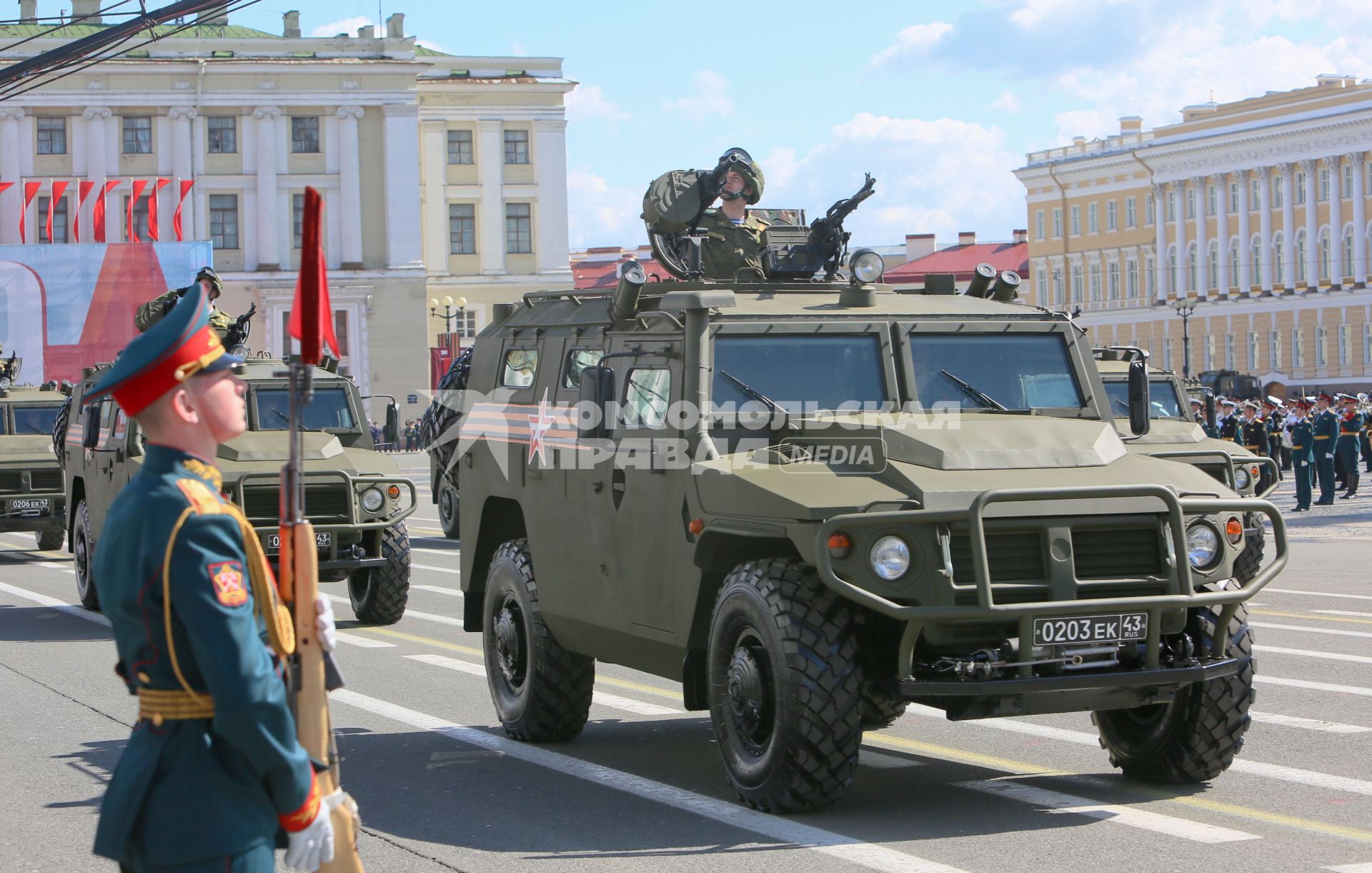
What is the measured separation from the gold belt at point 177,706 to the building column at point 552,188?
94422 millimetres

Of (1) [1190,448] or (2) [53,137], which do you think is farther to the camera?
(2) [53,137]

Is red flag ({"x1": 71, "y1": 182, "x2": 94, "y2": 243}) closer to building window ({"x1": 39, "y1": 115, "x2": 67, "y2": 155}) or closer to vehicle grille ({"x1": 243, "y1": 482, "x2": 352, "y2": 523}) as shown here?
building window ({"x1": 39, "y1": 115, "x2": 67, "y2": 155})

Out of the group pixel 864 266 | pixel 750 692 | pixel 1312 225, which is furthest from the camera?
pixel 1312 225

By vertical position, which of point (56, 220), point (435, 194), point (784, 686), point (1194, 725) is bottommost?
point (1194, 725)

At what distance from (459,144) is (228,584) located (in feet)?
314

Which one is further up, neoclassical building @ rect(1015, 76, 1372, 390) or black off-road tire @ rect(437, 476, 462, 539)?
neoclassical building @ rect(1015, 76, 1372, 390)

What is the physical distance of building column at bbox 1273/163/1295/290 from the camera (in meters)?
103

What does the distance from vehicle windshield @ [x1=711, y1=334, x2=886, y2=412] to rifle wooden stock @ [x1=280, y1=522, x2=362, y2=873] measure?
4.30 m

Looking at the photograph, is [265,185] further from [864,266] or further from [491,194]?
[864,266]

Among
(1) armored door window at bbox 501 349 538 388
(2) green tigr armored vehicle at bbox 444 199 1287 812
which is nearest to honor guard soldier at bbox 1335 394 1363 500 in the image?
(2) green tigr armored vehicle at bbox 444 199 1287 812

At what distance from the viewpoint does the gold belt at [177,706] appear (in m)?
4.23

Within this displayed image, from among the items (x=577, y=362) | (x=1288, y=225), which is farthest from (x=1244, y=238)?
(x=577, y=362)

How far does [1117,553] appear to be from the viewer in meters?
7.71

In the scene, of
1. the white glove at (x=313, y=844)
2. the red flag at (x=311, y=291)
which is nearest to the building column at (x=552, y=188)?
the red flag at (x=311, y=291)
